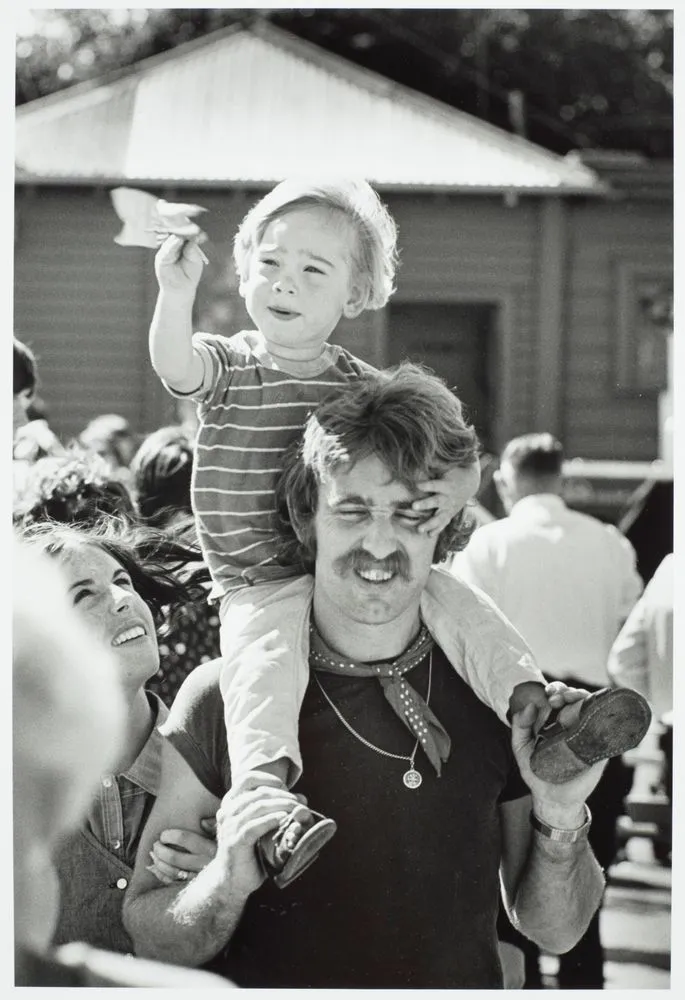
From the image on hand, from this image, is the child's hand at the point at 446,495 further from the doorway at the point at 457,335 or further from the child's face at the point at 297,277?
the doorway at the point at 457,335

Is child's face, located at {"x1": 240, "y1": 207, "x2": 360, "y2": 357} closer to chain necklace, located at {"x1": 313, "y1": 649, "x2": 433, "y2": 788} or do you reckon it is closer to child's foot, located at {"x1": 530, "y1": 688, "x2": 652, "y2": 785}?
chain necklace, located at {"x1": 313, "y1": 649, "x2": 433, "y2": 788}

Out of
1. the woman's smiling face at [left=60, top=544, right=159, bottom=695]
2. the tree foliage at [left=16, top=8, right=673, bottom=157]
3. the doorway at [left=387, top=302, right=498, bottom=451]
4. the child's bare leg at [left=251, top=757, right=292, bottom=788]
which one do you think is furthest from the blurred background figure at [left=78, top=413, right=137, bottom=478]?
the tree foliage at [left=16, top=8, right=673, bottom=157]

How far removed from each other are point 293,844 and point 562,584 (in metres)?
1.78

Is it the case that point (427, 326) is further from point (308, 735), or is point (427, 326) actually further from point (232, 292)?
point (308, 735)

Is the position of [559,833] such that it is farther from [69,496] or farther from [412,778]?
[69,496]

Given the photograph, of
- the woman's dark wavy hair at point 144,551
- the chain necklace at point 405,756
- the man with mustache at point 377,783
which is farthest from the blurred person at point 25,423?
the chain necklace at point 405,756

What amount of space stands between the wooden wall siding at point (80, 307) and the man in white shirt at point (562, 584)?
1.10 metres

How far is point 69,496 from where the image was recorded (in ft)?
7.80

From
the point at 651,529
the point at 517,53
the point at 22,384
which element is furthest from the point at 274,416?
the point at 517,53

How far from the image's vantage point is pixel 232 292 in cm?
282

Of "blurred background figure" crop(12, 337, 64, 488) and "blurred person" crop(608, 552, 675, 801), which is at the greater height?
"blurred background figure" crop(12, 337, 64, 488)

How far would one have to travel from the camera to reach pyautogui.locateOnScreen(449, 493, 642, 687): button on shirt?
3156mm

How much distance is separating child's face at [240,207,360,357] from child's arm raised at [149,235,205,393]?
0.13 m

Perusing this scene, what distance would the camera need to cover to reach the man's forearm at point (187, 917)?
6.16 ft
